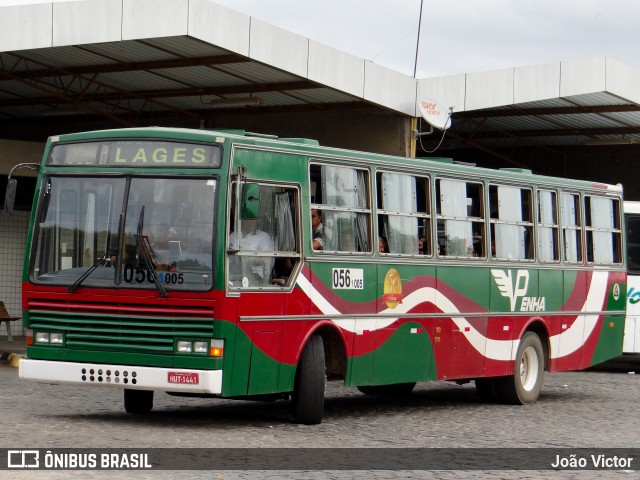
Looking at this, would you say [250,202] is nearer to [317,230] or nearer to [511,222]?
[317,230]

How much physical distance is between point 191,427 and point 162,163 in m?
2.63

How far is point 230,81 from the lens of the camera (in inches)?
1024

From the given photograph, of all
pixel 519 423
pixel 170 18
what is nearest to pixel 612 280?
pixel 519 423

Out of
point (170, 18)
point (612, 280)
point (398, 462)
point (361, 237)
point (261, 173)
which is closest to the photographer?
point (398, 462)

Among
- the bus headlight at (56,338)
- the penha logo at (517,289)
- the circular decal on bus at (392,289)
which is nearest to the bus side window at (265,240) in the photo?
the circular decal on bus at (392,289)

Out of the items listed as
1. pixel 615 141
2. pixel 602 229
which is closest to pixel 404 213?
pixel 602 229

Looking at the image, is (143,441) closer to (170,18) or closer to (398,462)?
(398,462)

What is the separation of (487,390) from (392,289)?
336 cm

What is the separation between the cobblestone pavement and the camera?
11156 millimetres

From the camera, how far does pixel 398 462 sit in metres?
11.1

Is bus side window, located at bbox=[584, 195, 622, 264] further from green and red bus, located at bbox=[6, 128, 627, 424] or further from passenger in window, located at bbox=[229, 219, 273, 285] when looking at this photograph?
passenger in window, located at bbox=[229, 219, 273, 285]

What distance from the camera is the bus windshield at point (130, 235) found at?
497 inches

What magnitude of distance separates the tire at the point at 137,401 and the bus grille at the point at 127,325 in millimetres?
1637

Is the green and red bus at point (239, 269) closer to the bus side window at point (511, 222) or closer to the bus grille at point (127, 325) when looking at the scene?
the bus grille at point (127, 325)
